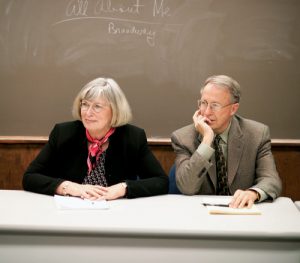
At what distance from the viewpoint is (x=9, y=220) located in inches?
79.1

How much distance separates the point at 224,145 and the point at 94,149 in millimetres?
726

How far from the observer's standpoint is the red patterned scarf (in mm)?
2729

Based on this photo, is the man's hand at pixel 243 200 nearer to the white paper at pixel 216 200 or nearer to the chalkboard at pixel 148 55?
the white paper at pixel 216 200

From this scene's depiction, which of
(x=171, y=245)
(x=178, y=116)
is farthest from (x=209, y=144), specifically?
(x=178, y=116)

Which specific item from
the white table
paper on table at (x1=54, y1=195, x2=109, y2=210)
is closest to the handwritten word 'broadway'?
paper on table at (x1=54, y1=195, x2=109, y2=210)

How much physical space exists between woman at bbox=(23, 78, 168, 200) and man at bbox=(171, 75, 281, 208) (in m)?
0.22

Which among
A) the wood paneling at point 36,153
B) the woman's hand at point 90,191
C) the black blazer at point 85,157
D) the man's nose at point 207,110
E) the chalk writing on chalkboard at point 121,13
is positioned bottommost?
the wood paneling at point 36,153

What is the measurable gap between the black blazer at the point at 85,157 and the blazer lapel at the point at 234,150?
0.38 m

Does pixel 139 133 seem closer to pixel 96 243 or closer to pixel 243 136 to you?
pixel 243 136

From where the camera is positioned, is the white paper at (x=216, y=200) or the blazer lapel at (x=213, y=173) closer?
the white paper at (x=216, y=200)

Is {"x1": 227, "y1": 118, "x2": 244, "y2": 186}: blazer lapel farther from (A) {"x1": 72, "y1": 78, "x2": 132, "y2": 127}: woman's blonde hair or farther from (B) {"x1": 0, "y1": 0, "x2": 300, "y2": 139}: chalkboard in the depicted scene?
(B) {"x1": 0, "y1": 0, "x2": 300, "y2": 139}: chalkboard

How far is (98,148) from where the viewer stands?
274 cm

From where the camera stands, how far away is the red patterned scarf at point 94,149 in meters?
2.73

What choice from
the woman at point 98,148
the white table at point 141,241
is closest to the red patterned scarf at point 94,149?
the woman at point 98,148
